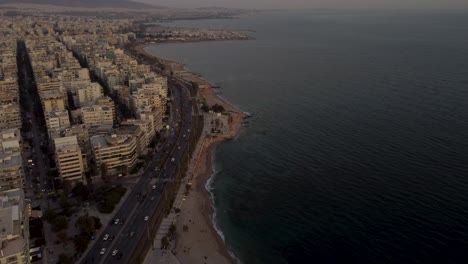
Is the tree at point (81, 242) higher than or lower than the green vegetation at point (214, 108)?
higher

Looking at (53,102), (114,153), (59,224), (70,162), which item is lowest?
(53,102)

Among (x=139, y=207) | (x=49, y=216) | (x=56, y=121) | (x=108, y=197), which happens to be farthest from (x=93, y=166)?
(x=56, y=121)

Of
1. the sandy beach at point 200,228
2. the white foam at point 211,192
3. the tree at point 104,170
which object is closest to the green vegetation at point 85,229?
the sandy beach at point 200,228

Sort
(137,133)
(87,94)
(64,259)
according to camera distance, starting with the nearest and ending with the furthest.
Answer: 1. (64,259)
2. (137,133)
3. (87,94)

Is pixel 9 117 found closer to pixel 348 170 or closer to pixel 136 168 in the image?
pixel 136 168

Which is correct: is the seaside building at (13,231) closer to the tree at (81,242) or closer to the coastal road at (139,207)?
the tree at (81,242)

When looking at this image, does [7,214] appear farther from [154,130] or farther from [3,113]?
[3,113]
